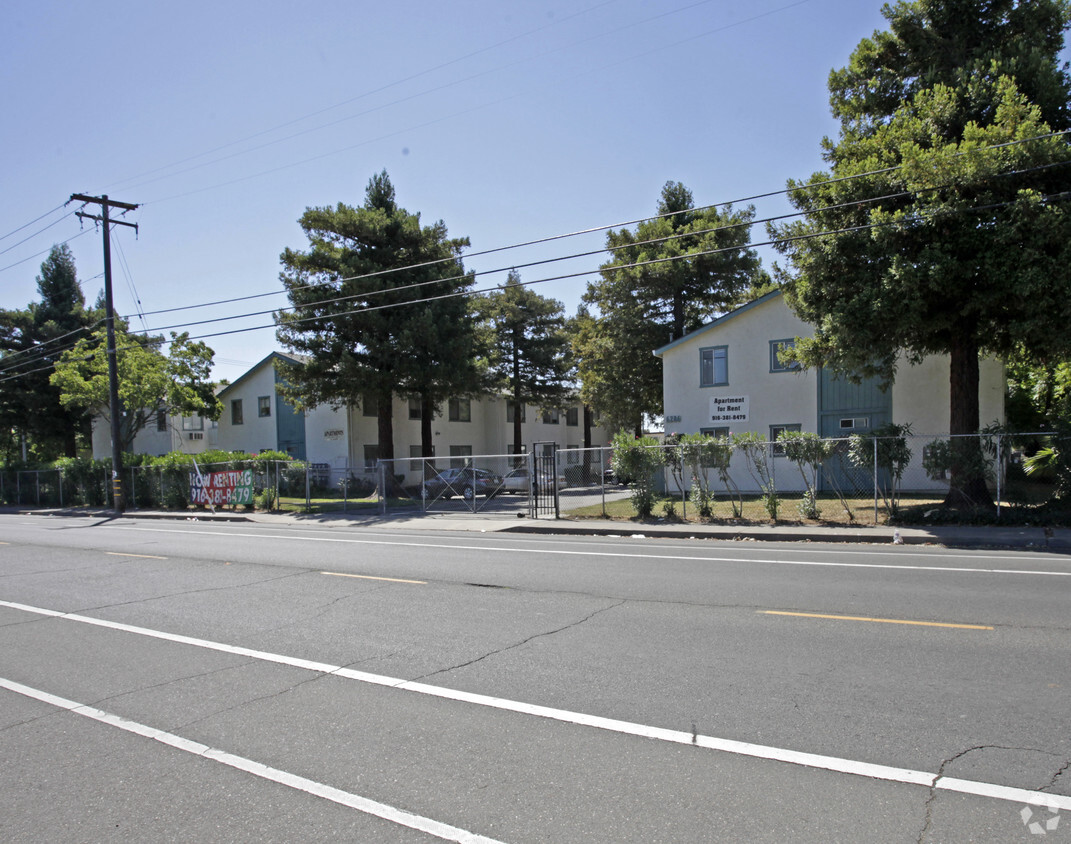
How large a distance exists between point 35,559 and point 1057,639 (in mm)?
16705

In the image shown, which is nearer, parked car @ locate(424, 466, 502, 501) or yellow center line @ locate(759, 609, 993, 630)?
yellow center line @ locate(759, 609, 993, 630)

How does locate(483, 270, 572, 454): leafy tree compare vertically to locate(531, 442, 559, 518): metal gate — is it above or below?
above

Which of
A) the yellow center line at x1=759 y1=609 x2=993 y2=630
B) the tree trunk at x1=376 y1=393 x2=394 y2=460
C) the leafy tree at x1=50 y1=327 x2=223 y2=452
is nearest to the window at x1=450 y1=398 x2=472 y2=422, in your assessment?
the tree trunk at x1=376 y1=393 x2=394 y2=460

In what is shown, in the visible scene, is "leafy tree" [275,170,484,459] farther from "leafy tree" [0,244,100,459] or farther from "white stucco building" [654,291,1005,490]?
"leafy tree" [0,244,100,459]

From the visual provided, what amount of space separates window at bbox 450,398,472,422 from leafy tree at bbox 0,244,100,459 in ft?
72.1

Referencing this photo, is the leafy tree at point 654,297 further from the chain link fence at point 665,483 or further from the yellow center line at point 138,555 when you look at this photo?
the yellow center line at point 138,555

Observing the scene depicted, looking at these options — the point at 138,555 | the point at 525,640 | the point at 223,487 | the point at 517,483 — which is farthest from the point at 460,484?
the point at 525,640

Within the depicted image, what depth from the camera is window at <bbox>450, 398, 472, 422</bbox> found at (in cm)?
4401

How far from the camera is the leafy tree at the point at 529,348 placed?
146 ft

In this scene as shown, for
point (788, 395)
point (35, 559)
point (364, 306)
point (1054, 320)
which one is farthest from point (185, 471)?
point (1054, 320)

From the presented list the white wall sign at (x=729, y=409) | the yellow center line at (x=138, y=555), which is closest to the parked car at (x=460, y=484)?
the white wall sign at (x=729, y=409)

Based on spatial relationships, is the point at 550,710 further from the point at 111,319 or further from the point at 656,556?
the point at 111,319

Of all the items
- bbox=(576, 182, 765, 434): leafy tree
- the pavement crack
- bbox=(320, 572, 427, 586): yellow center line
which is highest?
bbox=(576, 182, 765, 434): leafy tree

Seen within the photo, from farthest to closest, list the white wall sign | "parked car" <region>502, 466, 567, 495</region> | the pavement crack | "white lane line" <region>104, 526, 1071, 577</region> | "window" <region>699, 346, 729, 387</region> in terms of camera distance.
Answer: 1. "parked car" <region>502, 466, 567, 495</region>
2. "window" <region>699, 346, 729, 387</region>
3. the white wall sign
4. "white lane line" <region>104, 526, 1071, 577</region>
5. the pavement crack
